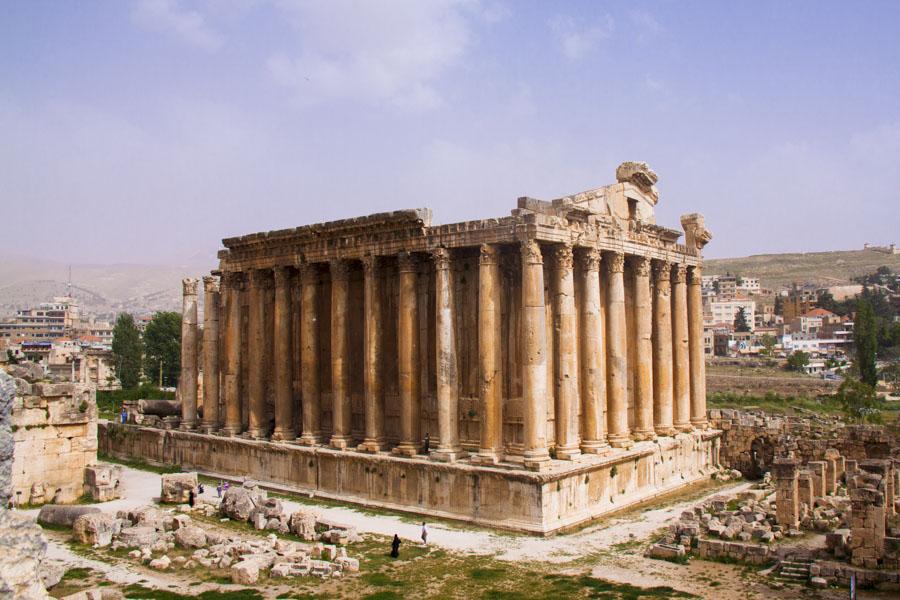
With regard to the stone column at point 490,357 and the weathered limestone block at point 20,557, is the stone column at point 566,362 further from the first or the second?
the weathered limestone block at point 20,557

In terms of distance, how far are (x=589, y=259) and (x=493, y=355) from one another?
467 cm

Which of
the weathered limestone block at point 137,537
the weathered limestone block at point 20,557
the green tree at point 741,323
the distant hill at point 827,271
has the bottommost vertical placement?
the weathered limestone block at point 137,537

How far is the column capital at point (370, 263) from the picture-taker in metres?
27.1

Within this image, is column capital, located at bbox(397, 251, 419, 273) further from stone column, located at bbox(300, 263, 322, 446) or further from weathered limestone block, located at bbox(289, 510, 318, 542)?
weathered limestone block, located at bbox(289, 510, 318, 542)

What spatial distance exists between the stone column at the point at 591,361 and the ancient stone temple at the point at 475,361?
0.06 meters

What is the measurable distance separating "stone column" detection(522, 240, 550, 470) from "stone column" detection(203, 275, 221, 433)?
1686 cm

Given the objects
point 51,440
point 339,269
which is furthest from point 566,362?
point 51,440

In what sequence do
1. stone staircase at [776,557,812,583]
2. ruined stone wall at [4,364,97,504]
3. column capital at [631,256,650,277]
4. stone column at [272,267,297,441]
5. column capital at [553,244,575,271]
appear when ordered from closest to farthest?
1. stone staircase at [776,557,812,583]
2. column capital at [553,244,575,271]
3. ruined stone wall at [4,364,97,504]
4. column capital at [631,256,650,277]
5. stone column at [272,267,297,441]

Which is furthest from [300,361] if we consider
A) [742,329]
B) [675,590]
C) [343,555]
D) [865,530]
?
[742,329]

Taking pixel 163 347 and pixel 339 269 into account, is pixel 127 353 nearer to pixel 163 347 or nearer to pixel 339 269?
pixel 163 347

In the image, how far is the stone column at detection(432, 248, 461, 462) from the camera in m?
24.4

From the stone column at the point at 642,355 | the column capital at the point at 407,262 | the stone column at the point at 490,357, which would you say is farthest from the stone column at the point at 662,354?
the column capital at the point at 407,262

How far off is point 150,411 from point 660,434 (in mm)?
26321

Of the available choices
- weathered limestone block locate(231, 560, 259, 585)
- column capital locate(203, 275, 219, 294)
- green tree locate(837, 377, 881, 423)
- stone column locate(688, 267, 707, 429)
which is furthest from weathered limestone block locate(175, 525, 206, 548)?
green tree locate(837, 377, 881, 423)
